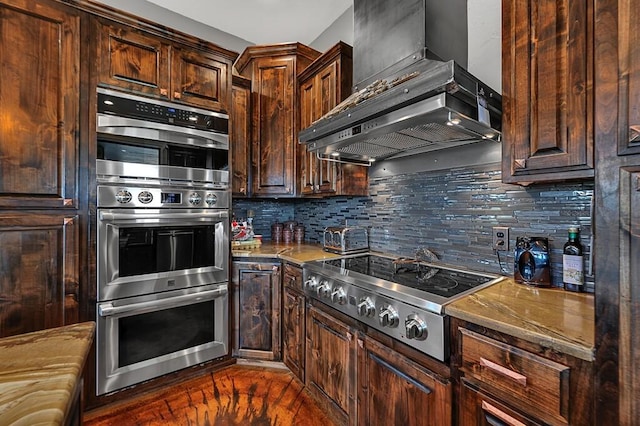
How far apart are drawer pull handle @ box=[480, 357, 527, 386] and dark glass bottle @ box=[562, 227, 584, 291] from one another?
66 centimetres

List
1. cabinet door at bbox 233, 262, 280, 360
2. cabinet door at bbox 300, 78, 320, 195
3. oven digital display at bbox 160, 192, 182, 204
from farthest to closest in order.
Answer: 1. cabinet door at bbox 300, 78, 320, 195
2. cabinet door at bbox 233, 262, 280, 360
3. oven digital display at bbox 160, 192, 182, 204

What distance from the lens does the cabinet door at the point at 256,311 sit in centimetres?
222

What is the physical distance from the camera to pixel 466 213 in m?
1.70

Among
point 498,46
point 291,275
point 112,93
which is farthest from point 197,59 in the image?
Result: point 498,46

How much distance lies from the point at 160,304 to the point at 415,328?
5.48ft

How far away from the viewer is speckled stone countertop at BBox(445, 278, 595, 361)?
80cm

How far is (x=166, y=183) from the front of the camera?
1942 millimetres

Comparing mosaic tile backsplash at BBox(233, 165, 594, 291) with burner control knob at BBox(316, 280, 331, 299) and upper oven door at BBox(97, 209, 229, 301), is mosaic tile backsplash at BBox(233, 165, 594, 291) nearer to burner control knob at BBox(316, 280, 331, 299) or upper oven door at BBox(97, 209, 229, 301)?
burner control knob at BBox(316, 280, 331, 299)

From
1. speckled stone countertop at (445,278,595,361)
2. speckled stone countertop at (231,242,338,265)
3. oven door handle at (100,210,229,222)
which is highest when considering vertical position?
oven door handle at (100,210,229,222)

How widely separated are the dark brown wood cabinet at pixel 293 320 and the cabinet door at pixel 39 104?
4.60 feet

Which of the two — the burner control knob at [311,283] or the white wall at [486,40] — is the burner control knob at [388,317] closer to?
the burner control knob at [311,283]

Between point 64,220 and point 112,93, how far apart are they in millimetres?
825

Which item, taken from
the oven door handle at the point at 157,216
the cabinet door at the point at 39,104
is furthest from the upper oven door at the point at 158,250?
the cabinet door at the point at 39,104

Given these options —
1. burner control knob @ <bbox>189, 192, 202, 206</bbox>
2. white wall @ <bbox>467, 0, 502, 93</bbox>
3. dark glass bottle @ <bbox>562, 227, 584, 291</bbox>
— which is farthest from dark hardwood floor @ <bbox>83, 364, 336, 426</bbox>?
white wall @ <bbox>467, 0, 502, 93</bbox>
